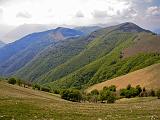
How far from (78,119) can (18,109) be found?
9318 millimetres

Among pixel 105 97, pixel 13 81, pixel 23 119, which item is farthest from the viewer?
pixel 13 81

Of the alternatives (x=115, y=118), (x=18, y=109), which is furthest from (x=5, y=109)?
(x=115, y=118)

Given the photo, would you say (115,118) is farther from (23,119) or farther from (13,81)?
(13,81)

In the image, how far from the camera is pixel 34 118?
38.2 m

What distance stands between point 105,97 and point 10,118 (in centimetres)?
14122

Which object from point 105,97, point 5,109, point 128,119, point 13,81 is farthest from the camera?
point 13,81

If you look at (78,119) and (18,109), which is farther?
(18,109)

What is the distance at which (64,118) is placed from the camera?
39875mm

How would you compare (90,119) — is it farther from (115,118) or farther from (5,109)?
(5,109)

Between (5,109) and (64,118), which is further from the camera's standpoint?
(5,109)

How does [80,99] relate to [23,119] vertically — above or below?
above

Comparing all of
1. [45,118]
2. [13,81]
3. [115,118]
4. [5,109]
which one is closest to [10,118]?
[45,118]

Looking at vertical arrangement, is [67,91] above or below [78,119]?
above

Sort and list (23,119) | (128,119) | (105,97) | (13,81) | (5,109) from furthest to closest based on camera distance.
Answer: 1. (13,81)
2. (105,97)
3. (5,109)
4. (128,119)
5. (23,119)
